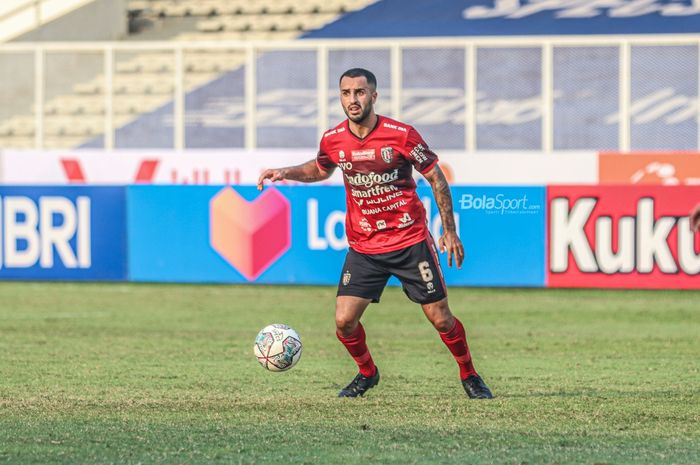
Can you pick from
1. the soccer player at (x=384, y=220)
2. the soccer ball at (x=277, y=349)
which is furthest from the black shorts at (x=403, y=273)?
the soccer ball at (x=277, y=349)

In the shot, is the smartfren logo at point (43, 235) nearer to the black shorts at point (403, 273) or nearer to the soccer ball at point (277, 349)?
the soccer ball at point (277, 349)

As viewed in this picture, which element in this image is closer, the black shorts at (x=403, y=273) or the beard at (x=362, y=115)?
the beard at (x=362, y=115)

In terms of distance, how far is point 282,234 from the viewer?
60.7 ft

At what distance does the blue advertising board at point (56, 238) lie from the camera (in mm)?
18844

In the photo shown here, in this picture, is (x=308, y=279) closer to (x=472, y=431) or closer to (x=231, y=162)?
(x=231, y=162)

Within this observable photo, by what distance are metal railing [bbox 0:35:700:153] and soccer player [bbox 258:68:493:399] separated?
13.8 metres

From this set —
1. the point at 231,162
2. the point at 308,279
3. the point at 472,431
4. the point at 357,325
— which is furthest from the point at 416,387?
the point at 231,162

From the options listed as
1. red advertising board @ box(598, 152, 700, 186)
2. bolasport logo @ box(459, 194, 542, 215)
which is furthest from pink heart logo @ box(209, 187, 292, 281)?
red advertising board @ box(598, 152, 700, 186)

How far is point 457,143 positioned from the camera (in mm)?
23234

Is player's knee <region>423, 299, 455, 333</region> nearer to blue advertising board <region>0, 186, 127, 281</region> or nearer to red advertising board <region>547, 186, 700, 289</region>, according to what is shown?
red advertising board <region>547, 186, 700, 289</region>

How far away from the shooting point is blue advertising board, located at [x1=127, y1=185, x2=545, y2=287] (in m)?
18.0

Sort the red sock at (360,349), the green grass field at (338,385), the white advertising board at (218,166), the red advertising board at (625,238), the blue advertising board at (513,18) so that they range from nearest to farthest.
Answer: the green grass field at (338,385), the red sock at (360,349), the red advertising board at (625,238), the white advertising board at (218,166), the blue advertising board at (513,18)

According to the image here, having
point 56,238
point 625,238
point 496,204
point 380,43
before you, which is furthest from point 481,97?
point 56,238

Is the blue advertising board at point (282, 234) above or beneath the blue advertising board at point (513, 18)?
beneath
